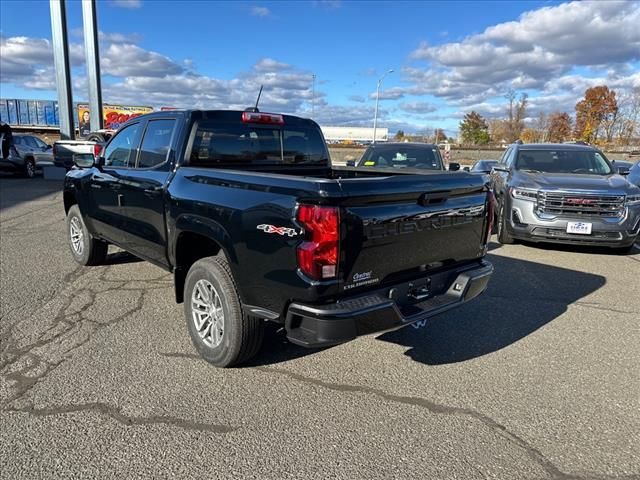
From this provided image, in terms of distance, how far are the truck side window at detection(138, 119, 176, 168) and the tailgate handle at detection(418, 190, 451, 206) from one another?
2294 millimetres

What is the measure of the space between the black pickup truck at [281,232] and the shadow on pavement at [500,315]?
0.64 meters

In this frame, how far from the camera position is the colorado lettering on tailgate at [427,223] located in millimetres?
2862

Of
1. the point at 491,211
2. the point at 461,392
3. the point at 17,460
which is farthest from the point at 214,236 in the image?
the point at 491,211

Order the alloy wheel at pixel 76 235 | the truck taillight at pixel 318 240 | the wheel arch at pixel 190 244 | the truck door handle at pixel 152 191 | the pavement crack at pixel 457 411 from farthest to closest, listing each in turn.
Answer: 1. the alloy wheel at pixel 76 235
2. the truck door handle at pixel 152 191
3. the wheel arch at pixel 190 244
4. the truck taillight at pixel 318 240
5. the pavement crack at pixel 457 411

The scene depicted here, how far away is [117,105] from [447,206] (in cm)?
4858

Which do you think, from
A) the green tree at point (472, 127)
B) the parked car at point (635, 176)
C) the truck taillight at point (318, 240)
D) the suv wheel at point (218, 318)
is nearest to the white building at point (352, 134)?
the green tree at point (472, 127)

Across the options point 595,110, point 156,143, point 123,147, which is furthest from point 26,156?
point 595,110

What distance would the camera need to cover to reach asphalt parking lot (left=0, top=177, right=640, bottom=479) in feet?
8.18

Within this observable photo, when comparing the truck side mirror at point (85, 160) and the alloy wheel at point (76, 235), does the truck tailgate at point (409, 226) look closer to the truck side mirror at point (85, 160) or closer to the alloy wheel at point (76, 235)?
the truck side mirror at point (85, 160)

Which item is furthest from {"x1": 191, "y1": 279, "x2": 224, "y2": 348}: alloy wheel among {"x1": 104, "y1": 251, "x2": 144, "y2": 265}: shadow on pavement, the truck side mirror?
{"x1": 104, "y1": 251, "x2": 144, "y2": 265}: shadow on pavement

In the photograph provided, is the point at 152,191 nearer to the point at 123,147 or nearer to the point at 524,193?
the point at 123,147

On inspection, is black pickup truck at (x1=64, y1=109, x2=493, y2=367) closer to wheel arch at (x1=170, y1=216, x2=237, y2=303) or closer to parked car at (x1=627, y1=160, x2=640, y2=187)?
wheel arch at (x1=170, y1=216, x2=237, y2=303)

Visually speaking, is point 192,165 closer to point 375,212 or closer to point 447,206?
point 375,212

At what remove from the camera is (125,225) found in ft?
15.5
